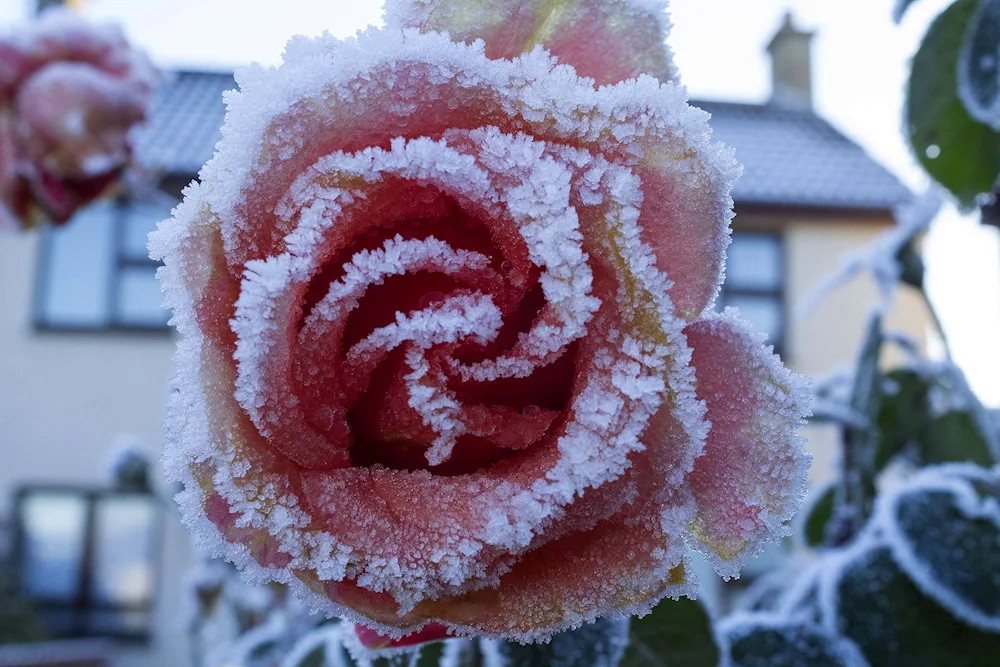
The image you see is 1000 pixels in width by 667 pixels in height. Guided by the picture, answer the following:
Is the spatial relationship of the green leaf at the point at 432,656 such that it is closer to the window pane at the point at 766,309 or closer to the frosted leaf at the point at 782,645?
the frosted leaf at the point at 782,645

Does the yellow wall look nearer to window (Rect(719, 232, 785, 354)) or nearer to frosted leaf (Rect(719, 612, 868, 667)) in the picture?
window (Rect(719, 232, 785, 354))

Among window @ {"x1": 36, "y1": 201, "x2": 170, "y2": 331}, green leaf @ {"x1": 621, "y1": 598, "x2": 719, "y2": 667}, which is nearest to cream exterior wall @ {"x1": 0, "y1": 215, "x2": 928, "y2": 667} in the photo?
window @ {"x1": 36, "y1": 201, "x2": 170, "y2": 331}

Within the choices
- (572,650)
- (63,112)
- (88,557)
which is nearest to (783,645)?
(572,650)

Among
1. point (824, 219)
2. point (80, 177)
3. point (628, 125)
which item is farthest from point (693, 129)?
point (824, 219)

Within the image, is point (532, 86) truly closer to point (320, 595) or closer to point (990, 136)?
point (320, 595)

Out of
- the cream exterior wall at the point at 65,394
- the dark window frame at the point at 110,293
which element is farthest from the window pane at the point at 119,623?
the dark window frame at the point at 110,293

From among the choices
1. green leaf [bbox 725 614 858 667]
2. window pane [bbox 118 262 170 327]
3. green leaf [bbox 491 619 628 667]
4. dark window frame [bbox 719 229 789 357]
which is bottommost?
green leaf [bbox 725 614 858 667]
